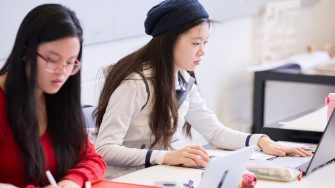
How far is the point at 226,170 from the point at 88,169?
0.40 meters

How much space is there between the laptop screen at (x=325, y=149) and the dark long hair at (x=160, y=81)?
1.64 feet

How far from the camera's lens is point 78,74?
5.72ft

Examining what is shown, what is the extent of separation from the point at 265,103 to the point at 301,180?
2429 mm

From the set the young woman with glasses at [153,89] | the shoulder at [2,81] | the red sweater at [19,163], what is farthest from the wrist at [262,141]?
the shoulder at [2,81]

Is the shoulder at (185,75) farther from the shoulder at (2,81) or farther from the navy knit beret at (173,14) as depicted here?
the shoulder at (2,81)

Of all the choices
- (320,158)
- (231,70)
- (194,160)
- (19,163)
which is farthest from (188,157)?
(231,70)

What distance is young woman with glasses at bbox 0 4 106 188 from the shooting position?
5.32 ft

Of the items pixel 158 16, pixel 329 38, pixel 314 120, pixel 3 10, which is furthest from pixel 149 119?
pixel 329 38

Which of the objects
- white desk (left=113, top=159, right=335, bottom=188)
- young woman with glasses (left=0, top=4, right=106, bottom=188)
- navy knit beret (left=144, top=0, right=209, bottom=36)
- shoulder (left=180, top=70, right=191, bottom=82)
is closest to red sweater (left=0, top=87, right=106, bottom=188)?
young woman with glasses (left=0, top=4, right=106, bottom=188)

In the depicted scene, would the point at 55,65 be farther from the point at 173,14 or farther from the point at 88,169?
the point at 173,14

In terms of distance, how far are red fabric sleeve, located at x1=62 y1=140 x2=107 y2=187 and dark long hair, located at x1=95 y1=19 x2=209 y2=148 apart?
1.31ft

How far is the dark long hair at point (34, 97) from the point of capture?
5.30ft

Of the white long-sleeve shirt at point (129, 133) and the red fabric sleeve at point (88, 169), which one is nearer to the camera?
the red fabric sleeve at point (88, 169)

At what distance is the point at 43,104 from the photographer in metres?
1.79
